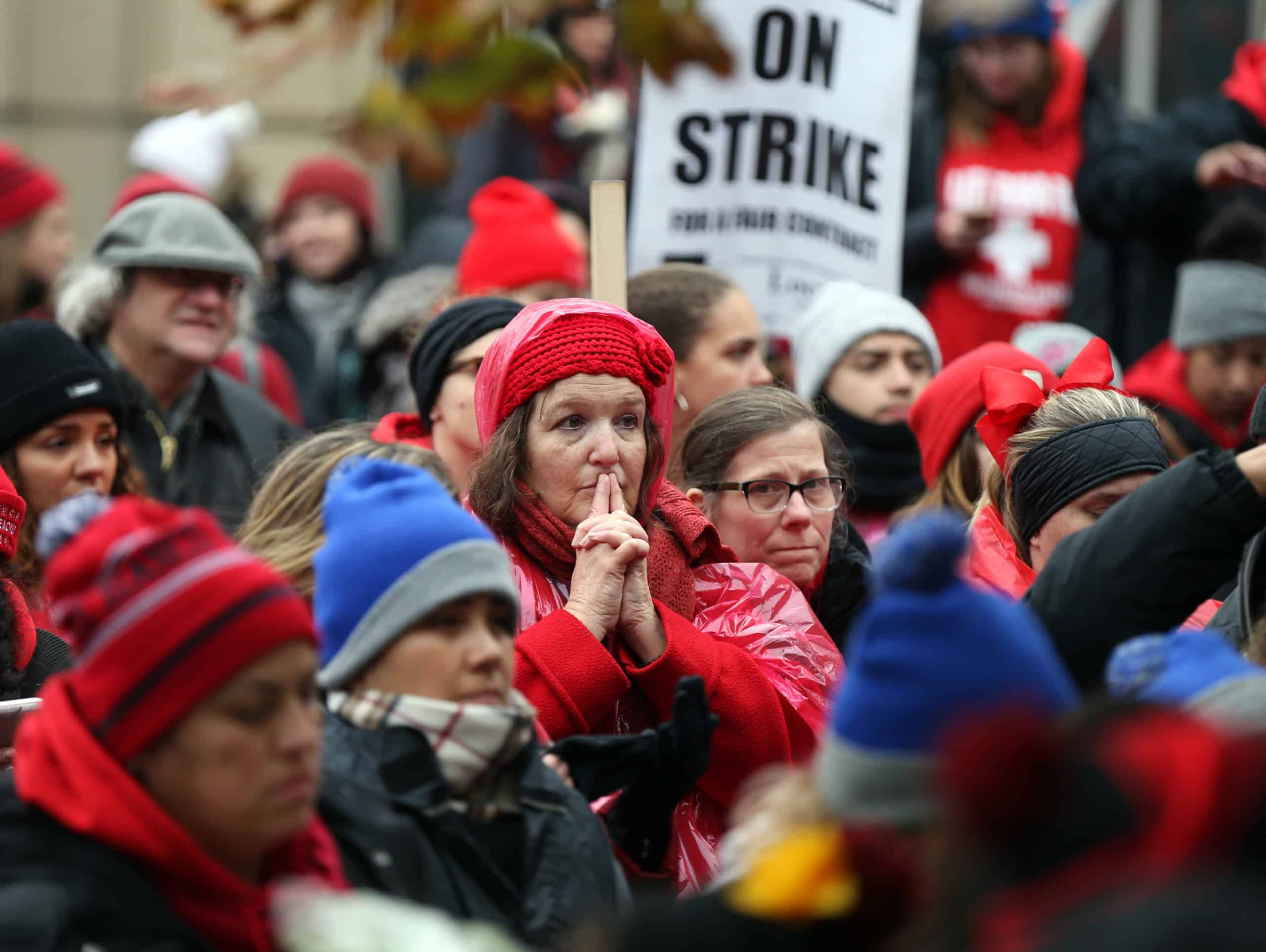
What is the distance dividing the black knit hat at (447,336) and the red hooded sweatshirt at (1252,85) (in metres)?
3.38

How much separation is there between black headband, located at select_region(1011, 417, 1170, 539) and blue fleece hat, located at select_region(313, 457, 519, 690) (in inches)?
69.0

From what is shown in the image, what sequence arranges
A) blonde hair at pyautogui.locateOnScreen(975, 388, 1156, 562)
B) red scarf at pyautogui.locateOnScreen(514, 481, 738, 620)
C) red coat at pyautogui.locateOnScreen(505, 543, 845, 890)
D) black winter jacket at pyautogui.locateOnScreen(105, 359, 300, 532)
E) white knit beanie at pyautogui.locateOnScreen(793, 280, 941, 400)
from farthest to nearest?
black winter jacket at pyautogui.locateOnScreen(105, 359, 300, 532) < white knit beanie at pyautogui.locateOnScreen(793, 280, 941, 400) < blonde hair at pyautogui.locateOnScreen(975, 388, 1156, 562) < red scarf at pyautogui.locateOnScreen(514, 481, 738, 620) < red coat at pyautogui.locateOnScreen(505, 543, 845, 890)

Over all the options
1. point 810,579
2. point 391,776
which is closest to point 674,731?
point 391,776

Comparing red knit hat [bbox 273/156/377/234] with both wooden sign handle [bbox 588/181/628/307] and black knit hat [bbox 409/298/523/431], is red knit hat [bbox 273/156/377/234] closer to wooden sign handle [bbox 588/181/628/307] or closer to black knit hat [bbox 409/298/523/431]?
black knit hat [bbox 409/298/523/431]

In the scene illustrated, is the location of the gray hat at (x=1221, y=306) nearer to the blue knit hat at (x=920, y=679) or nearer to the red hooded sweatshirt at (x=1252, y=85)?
the red hooded sweatshirt at (x=1252, y=85)

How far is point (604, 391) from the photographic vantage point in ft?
14.7

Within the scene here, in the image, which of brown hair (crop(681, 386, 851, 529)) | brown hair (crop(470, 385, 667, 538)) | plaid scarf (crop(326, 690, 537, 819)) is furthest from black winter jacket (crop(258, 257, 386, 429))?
plaid scarf (crop(326, 690, 537, 819))

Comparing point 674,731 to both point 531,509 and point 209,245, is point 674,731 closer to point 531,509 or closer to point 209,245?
point 531,509

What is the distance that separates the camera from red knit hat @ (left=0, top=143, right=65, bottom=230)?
8.21 meters

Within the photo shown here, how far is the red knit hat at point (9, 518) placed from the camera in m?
4.63

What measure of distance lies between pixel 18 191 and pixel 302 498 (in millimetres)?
4470

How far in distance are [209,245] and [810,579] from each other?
315cm

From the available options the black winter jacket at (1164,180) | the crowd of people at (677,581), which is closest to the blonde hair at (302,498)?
the crowd of people at (677,581)

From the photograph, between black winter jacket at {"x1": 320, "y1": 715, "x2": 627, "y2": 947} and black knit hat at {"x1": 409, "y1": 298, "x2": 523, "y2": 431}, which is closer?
black winter jacket at {"x1": 320, "y1": 715, "x2": 627, "y2": 947}
